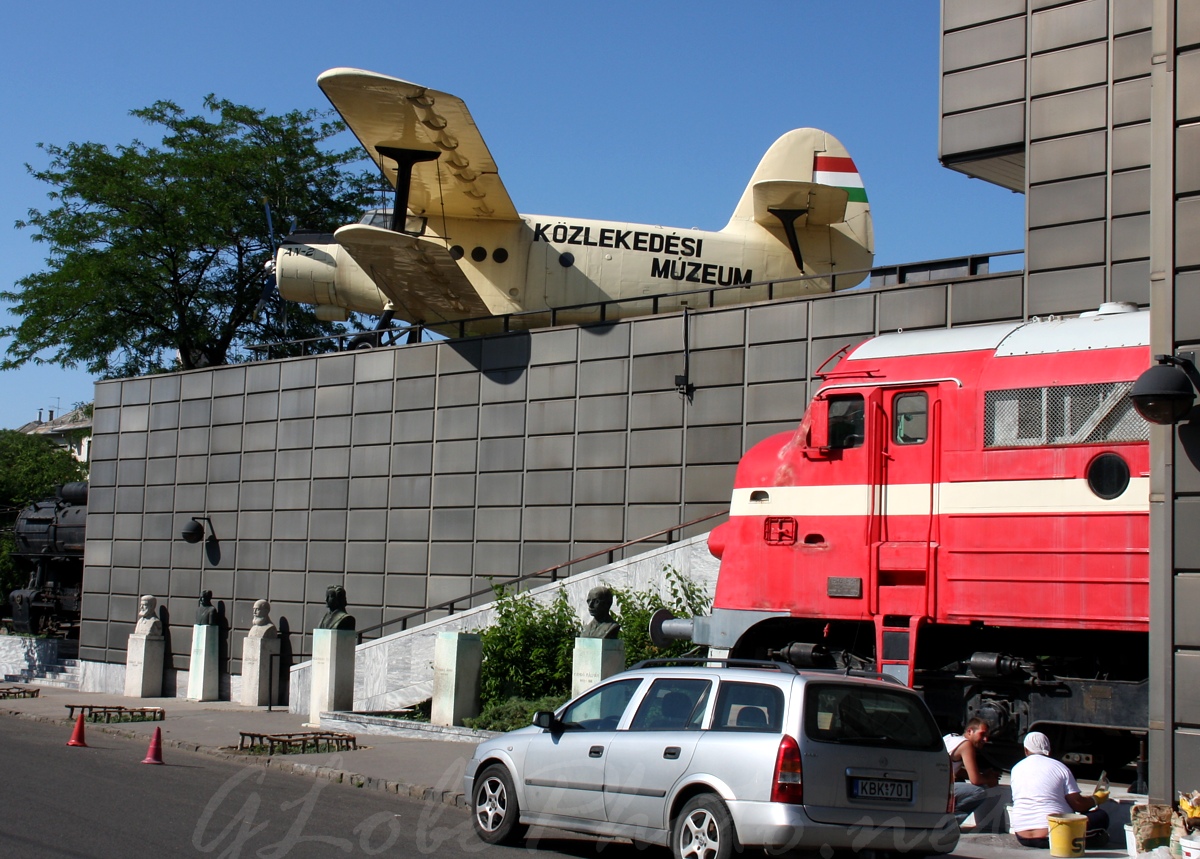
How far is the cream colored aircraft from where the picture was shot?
74.6 feet

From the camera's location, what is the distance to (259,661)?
24.1 metres

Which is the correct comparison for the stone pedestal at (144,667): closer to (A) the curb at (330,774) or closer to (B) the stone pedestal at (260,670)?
(B) the stone pedestal at (260,670)

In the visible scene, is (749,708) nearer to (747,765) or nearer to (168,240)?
(747,765)

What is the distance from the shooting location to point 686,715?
8.77 metres

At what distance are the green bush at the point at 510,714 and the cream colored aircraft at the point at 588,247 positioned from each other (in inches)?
313

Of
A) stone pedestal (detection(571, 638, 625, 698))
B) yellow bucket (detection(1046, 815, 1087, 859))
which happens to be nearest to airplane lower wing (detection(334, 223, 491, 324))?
stone pedestal (detection(571, 638, 625, 698))

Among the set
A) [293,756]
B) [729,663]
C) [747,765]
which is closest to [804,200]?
[293,756]

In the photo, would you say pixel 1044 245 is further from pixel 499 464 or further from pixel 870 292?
pixel 499 464

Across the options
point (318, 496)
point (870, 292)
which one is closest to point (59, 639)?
point (318, 496)

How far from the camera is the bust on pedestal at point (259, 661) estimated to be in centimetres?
2405

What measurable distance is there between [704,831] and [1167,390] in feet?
14.9

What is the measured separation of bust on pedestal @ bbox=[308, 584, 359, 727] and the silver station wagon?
10.8 m

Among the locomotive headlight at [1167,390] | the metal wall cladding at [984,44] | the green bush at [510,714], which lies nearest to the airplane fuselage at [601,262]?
the metal wall cladding at [984,44]

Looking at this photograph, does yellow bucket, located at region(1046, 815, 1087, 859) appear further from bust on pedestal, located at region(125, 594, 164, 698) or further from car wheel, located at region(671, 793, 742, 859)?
bust on pedestal, located at region(125, 594, 164, 698)
